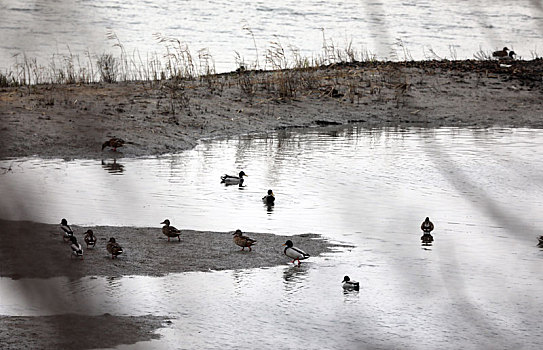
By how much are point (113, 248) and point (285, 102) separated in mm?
13475

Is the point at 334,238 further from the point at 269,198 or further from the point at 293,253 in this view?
the point at 269,198

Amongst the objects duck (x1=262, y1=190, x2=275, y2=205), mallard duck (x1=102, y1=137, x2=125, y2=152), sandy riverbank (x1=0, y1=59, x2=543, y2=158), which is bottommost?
duck (x1=262, y1=190, x2=275, y2=205)

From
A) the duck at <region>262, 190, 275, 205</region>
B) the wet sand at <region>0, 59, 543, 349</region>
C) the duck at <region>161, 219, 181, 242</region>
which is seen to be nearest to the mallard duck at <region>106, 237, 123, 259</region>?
the wet sand at <region>0, 59, 543, 349</region>

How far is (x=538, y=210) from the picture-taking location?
12.4m

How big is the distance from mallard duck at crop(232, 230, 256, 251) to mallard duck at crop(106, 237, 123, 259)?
1.44 metres

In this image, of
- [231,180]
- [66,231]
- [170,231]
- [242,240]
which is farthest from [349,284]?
[231,180]

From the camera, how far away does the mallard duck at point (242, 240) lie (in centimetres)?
1056

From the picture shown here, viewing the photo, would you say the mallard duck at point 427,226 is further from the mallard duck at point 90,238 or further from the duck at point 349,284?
the mallard duck at point 90,238

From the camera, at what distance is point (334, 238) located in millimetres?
11352

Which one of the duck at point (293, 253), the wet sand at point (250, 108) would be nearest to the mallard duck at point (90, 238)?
the wet sand at point (250, 108)

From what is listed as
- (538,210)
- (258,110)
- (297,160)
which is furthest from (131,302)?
(258,110)

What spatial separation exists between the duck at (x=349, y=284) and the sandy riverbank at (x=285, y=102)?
854 cm

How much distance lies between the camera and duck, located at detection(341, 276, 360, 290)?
9031 millimetres

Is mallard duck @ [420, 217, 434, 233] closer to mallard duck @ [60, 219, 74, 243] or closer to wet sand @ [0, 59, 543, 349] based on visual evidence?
wet sand @ [0, 59, 543, 349]
